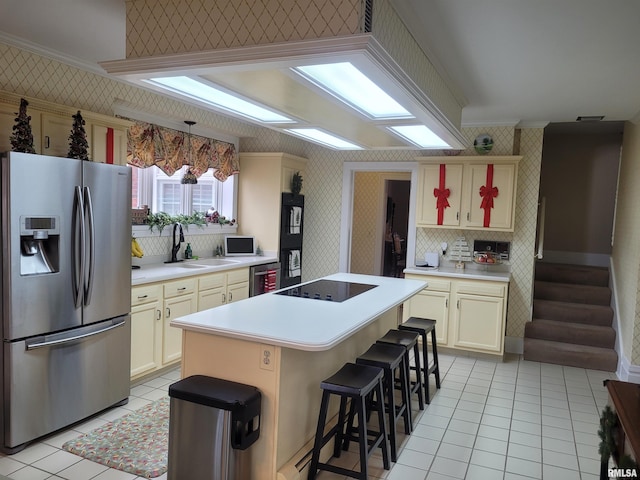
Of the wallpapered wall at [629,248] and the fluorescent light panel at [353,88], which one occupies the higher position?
the fluorescent light panel at [353,88]

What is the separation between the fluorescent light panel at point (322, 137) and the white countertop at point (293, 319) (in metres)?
1.24

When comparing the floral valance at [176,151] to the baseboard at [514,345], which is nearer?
the floral valance at [176,151]

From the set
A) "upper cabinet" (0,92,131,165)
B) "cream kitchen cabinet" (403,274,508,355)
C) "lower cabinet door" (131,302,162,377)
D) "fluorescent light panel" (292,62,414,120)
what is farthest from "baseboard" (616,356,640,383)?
"upper cabinet" (0,92,131,165)

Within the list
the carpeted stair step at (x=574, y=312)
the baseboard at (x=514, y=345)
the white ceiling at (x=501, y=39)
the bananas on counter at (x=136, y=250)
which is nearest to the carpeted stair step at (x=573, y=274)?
the carpeted stair step at (x=574, y=312)

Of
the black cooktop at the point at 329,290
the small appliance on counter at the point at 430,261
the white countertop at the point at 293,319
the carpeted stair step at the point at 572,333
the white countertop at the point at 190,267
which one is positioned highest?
the small appliance on counter at the point at 430,261

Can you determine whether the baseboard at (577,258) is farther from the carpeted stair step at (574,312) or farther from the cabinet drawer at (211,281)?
the cabinet drawer at (211,281)

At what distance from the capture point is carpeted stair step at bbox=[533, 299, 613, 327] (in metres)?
5.47

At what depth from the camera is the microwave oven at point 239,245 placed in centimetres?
575

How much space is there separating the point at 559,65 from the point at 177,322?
3.01m

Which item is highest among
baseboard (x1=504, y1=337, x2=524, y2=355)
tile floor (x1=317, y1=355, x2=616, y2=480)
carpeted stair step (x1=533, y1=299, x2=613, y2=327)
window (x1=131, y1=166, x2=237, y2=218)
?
window (x1=131, y1=166, x2=237, y2=218)

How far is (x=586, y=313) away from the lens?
552cm

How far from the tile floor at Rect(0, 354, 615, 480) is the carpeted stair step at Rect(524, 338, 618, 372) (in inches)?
6.2

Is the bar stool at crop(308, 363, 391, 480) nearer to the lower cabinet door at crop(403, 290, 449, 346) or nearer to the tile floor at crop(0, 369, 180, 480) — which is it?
the tile floor at crop(0, 369, 180, 480)

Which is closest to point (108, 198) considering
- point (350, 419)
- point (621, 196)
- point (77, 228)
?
point (77, 228)
